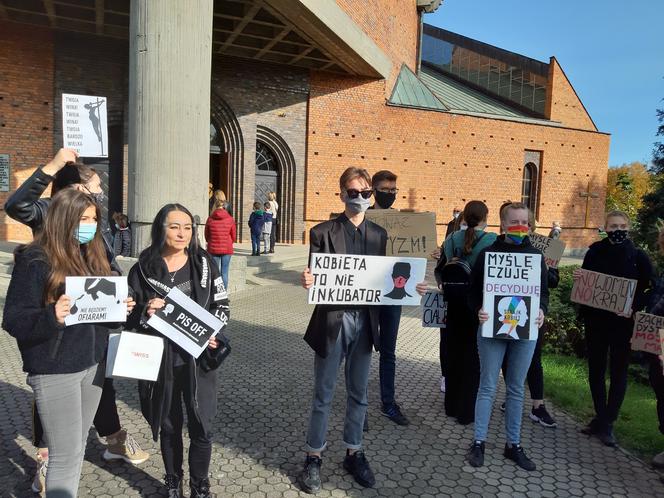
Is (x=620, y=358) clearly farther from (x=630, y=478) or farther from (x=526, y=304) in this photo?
(x=526, y=304)

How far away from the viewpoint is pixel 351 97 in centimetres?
2144

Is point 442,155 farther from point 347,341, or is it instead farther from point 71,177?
point 71,177

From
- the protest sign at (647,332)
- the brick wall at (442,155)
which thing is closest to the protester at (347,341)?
the protest sign at (647,332)

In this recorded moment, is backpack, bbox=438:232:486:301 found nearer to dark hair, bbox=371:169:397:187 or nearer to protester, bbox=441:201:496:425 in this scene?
protester, bbox=441:201:496:425

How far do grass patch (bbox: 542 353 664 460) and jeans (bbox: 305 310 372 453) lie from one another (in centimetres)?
255

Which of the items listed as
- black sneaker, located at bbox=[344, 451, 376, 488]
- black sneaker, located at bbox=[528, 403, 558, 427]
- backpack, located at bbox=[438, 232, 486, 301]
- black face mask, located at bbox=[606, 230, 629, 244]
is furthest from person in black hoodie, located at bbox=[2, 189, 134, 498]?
black face mask, located at bbox=[606, 230, 629, 244]

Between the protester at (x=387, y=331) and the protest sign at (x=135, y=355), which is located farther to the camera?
the protester at (x=387, y=331)

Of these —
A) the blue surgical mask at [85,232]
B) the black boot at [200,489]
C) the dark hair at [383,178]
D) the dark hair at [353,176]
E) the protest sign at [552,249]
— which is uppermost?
the dark hair at [383,178]

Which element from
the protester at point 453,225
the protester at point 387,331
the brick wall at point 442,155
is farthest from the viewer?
the brick wall at point 442,155

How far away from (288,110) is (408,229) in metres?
17.4

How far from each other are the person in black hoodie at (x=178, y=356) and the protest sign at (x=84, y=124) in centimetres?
294

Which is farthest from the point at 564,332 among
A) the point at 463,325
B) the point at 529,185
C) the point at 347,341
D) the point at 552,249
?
the point at 529,185

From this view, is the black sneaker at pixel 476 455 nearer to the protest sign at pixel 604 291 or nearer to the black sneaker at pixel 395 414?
the black sneaker at pixel 395 414

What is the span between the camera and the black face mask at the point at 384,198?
4473mm
